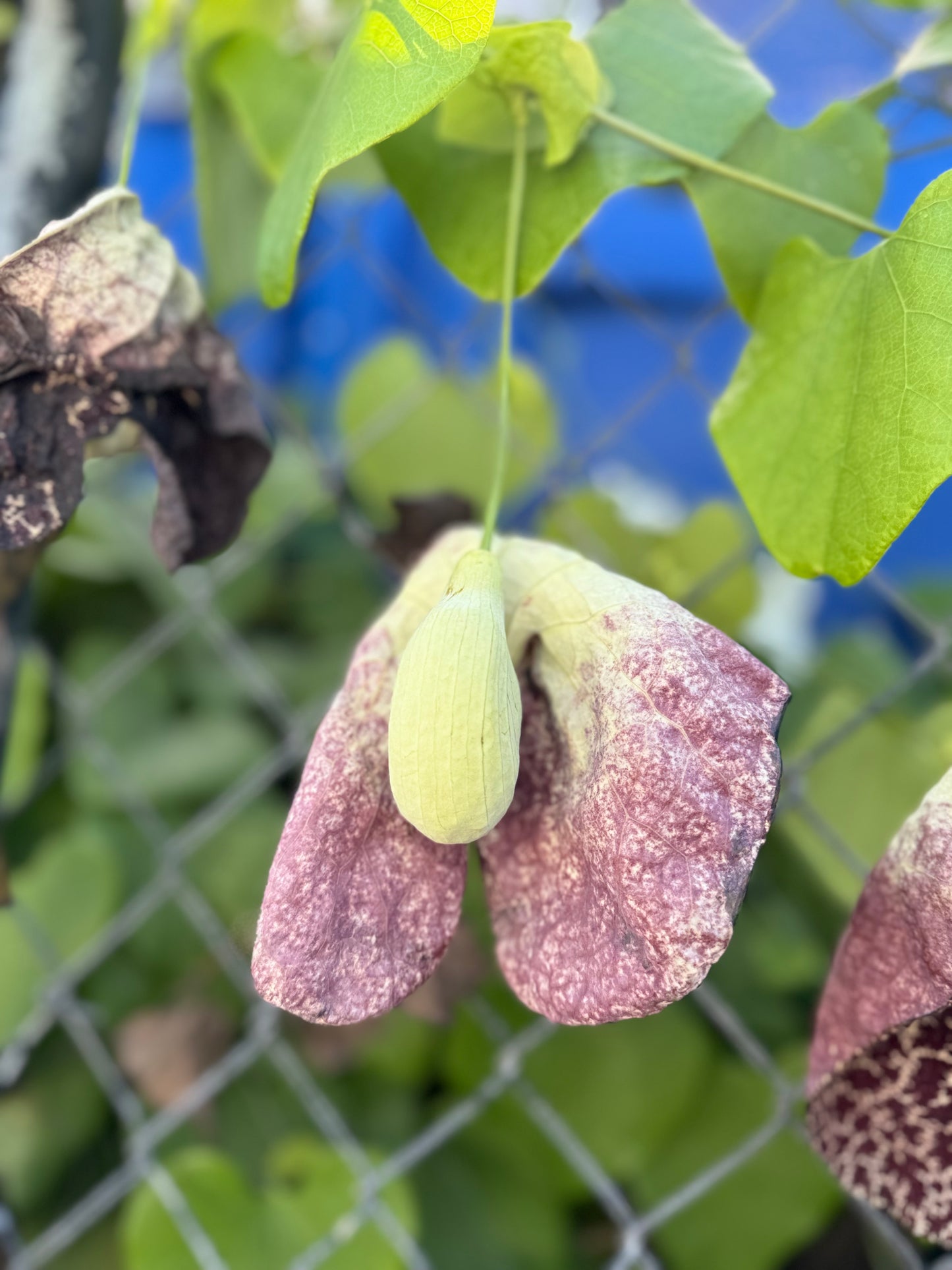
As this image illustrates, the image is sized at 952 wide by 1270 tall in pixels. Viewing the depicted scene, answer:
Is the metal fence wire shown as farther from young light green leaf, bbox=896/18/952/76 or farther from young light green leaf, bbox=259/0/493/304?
young light green leaf, bbox=259/0/493/304

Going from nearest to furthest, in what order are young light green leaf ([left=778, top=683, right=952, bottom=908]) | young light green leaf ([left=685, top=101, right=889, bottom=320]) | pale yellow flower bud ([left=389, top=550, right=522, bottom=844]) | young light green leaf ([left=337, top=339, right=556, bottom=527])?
pale yellow flower bud ([left=389, top=550, right=522, bottom=844])
young light green leaf ([left=685, top=101, right=889, bottom=320])
young light green leaf ([left=778, top=683, right=952, bottom=908])
young light green leaf ([left=337, top=339, right=556, bottom=527])

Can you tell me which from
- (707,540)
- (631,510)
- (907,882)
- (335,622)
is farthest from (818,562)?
(631,510)

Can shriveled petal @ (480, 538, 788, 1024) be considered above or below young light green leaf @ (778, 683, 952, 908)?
above

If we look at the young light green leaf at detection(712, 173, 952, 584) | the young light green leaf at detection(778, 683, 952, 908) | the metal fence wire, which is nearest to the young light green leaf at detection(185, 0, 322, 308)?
the metal fence wire

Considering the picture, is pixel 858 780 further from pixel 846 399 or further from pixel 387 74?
pixel 387 74

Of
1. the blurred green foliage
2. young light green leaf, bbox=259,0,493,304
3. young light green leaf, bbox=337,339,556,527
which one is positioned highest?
young light green leaf, bbox=259,0,493,304

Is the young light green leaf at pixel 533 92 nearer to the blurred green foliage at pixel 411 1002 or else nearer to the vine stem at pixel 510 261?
the vine stem at pixel 510 261

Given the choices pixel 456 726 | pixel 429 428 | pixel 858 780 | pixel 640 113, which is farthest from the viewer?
pixel 429 428

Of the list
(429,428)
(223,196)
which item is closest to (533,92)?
(223,196)
